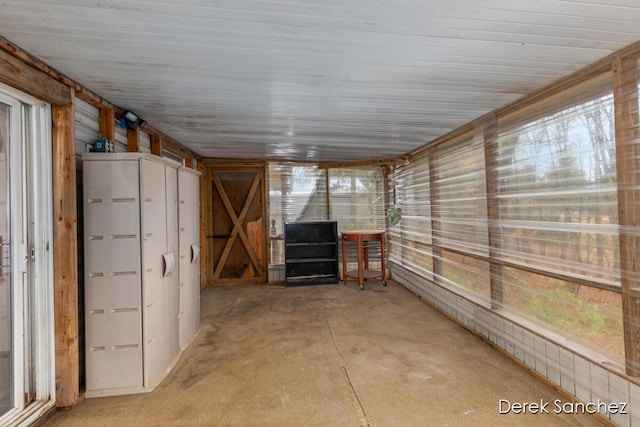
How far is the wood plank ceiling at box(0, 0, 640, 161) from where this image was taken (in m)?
1.35

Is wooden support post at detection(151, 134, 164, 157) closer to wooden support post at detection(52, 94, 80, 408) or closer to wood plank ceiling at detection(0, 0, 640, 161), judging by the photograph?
wood plank ceiling at detection(0, 0, 640, 161)

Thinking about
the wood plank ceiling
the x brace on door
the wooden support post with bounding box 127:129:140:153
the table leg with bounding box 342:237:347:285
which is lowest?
the table leg with bounding box 342:237:347:285

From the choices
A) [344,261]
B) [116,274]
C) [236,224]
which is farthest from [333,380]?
[236,224]

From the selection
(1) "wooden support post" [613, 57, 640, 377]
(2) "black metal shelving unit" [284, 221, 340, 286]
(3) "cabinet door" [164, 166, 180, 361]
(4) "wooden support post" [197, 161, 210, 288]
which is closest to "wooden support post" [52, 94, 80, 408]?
(3) "cabinet door" [164, 166, 180, 361]

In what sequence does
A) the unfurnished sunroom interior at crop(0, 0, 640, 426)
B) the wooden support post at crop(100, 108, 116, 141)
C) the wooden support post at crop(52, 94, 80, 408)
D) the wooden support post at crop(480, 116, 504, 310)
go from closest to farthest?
the unfurnished sunroom interior at crop(0, 0, 640, 426)
the wooden support post at crop(52, 94, 80, 408)
the wooden support post at crop(100, 108, 116, 141)
the wooden support post at crop(480, 116, 504, 310)

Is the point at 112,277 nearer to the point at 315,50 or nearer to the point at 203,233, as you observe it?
the point at 315,50

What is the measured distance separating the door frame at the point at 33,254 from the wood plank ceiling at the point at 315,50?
442 millimetres

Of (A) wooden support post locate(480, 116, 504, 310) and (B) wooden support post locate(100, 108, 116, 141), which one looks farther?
(A) wooden support post locate(480, 116, 504, 310)

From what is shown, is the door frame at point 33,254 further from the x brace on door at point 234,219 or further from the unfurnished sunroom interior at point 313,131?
the x brace on door at point 234,219

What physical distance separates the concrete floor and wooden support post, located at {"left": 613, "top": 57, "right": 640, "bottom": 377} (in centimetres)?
61

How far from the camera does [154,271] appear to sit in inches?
90.8

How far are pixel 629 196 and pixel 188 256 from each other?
337cm

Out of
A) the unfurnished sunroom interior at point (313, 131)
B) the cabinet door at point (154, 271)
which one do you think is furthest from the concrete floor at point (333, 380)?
the cabinet door at point (154, 271)

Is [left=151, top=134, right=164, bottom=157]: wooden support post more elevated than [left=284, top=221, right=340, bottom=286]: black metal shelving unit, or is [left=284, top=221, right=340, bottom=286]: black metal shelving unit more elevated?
[left=151, top=134, right=164, bottom=157]: wooden support post
